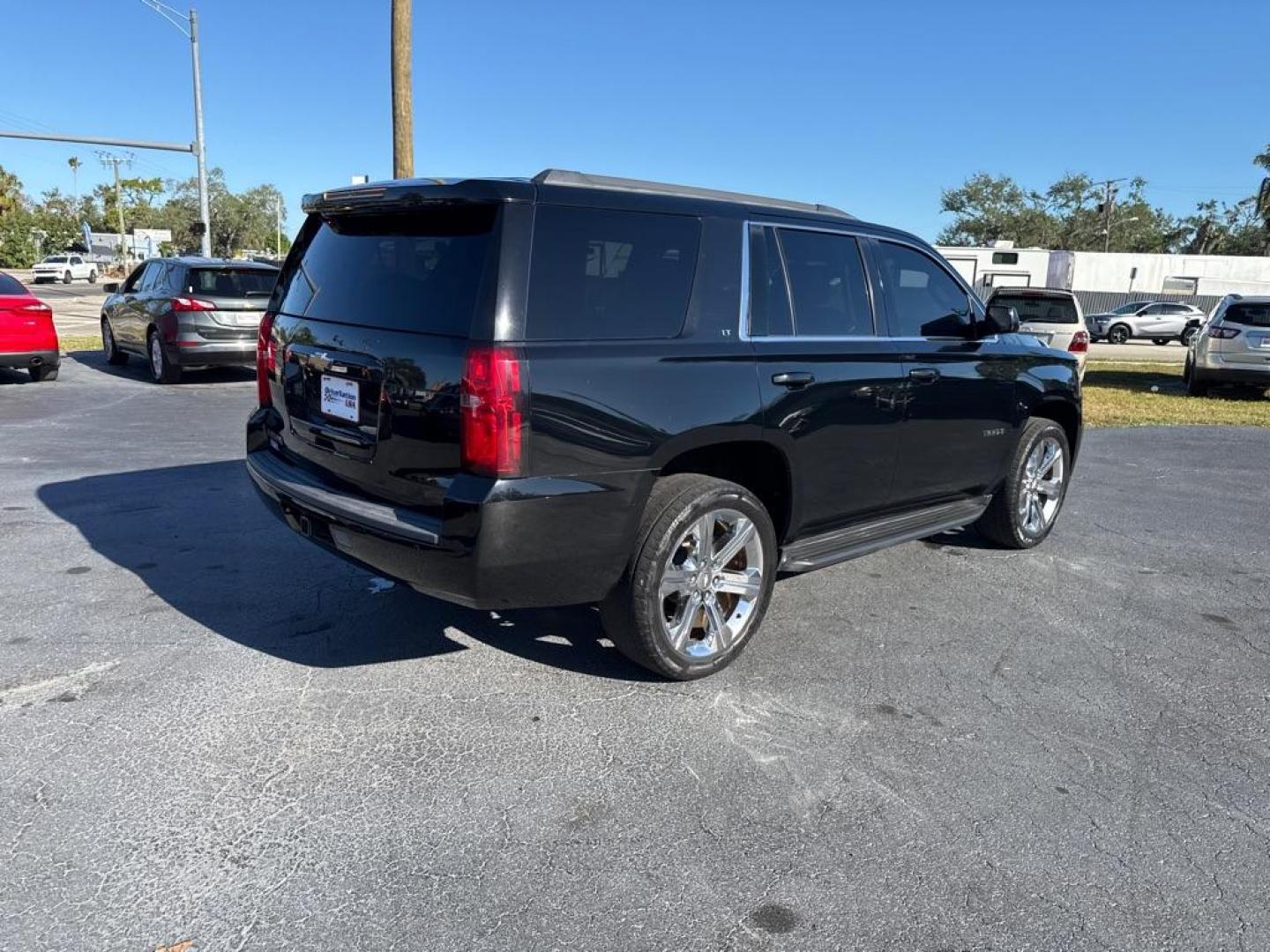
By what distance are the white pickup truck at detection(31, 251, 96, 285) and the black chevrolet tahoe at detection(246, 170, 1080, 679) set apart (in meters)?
57.7

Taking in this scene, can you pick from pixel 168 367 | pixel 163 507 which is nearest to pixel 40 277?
pixel 168 367

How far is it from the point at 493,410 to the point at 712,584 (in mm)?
1274

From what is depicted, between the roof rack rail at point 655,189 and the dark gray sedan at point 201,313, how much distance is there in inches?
368

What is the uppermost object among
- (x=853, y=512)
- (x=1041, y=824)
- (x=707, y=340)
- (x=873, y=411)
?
(x=707, y=340)

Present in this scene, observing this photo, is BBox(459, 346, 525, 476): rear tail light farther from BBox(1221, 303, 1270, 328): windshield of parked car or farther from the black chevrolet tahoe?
BBox(1221, 303, 1270, 328): windshield of parked car

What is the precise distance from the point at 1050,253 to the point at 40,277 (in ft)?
168

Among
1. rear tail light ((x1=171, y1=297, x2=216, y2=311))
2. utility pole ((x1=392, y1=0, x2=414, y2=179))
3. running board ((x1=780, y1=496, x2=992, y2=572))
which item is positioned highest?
utility pole ((x1=392, y1=0, x2=414, y2=179))

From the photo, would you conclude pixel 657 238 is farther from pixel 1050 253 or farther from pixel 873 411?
pixel 1050 253

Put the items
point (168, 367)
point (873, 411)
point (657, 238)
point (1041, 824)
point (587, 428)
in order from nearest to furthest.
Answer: point (1041, 824)
point (587, 428)
point (657, 238)
point (873, 411)
point (168, 367)

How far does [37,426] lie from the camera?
8914mm

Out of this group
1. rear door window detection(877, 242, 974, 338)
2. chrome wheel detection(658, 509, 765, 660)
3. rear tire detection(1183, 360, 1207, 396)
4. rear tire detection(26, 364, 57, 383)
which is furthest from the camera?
rear tire detection(1183, 360, 1207, 396)

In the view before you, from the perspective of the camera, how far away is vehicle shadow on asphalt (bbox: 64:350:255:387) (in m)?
13.2

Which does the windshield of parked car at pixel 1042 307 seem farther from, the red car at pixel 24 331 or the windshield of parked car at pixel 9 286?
the windshield of parked car at pixel 9 286

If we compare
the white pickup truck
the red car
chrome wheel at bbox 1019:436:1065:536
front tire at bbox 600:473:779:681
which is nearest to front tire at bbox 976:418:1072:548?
chrome wheel at bbox 1019:436:1065:536
